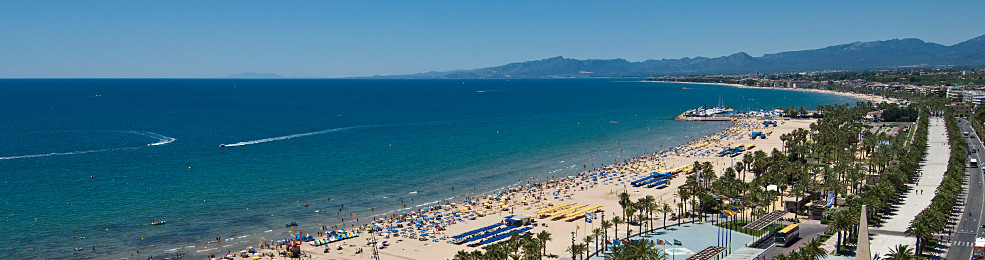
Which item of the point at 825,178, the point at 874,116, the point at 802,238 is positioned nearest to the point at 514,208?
the point at 802,238

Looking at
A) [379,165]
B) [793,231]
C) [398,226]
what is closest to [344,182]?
[379,165]

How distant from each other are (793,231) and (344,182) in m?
45.2

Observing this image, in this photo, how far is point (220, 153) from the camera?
9012cm

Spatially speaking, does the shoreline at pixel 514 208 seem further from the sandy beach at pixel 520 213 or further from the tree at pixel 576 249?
the tree at pixel 576 249

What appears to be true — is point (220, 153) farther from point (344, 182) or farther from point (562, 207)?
point (562, 207)

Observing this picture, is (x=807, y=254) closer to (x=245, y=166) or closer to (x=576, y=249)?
(x=576, y=249)

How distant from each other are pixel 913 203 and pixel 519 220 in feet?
110

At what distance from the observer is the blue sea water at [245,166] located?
52469 millimetres

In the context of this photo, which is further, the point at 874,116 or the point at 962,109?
the point at 962,109

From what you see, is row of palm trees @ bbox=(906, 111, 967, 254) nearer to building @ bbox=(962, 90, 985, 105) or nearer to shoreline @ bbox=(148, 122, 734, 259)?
shoreline @ bbox=(148, 122, 734, 259)

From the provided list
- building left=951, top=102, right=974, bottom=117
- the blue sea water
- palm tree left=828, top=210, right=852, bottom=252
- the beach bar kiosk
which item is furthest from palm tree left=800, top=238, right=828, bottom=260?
building left=951, top=102, right=974, bottom=117

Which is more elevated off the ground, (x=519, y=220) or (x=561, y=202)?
(x=519, y=220)

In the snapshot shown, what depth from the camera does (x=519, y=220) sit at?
178 feet

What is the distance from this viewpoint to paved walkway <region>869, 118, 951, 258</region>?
143 ft
